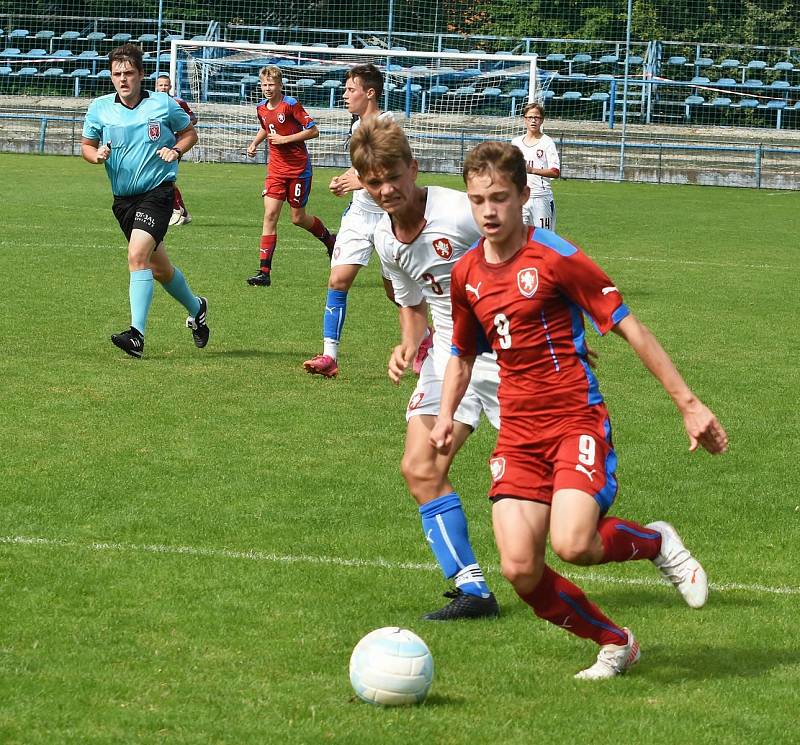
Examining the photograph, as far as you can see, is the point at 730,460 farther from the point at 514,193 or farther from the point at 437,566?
the point at 514,193

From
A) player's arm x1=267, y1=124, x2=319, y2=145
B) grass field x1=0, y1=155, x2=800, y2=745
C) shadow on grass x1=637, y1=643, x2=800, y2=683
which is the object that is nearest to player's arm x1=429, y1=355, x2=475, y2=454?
grass field x1=0, y1=155, x2=800, y2=745

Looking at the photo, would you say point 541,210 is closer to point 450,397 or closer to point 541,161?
point 541,161

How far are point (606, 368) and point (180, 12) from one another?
106ft

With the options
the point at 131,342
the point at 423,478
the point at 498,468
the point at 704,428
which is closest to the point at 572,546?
the point at 498,468

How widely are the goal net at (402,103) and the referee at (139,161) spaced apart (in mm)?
18740

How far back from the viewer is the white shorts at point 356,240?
32.3 ft

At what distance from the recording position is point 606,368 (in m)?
10.4

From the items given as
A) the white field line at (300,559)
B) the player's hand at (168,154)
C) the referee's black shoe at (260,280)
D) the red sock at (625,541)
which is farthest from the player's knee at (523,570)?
the referee's black shoe at (260,280)

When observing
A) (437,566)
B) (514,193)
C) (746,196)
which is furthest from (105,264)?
(746,196)

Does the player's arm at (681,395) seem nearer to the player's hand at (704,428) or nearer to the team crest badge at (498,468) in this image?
the player's hand at (704,428)

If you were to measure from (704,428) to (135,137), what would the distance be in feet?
23.1

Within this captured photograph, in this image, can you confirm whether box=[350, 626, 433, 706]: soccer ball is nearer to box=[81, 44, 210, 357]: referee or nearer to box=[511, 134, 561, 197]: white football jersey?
box=[81, 44, 210, 357]: referee

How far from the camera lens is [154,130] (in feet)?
33.7

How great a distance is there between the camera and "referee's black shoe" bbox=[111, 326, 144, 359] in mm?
9918
